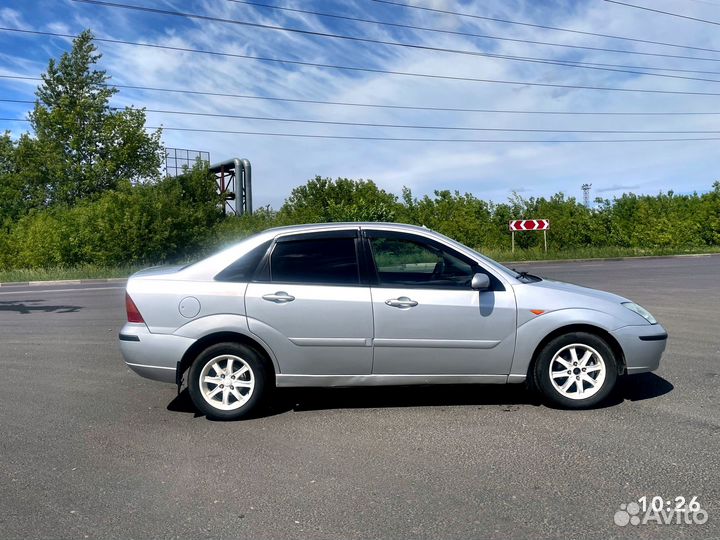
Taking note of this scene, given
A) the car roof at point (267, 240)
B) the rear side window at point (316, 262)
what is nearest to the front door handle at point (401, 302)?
the rear side window at point (316, 262)

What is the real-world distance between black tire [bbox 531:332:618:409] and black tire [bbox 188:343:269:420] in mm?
2361

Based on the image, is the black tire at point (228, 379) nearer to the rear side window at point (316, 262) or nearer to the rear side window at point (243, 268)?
the rear side window at point (243, 268)

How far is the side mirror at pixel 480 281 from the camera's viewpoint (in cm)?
522

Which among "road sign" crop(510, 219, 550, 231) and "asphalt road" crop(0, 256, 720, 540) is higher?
"road sign" crop(510, 219, 550, 231)

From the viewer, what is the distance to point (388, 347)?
5270 mm

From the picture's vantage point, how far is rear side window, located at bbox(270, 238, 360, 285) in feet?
17.8

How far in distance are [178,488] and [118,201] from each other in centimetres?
2554

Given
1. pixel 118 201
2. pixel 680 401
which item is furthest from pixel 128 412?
pixel 118 201

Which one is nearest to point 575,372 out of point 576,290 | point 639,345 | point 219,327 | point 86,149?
point 639,345

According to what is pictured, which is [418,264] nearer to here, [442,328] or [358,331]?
[442,328]

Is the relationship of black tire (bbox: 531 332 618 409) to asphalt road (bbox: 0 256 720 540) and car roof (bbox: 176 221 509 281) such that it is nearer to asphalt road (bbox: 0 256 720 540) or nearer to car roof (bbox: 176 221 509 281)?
asphalt road (bbox: 0 256 720 540)

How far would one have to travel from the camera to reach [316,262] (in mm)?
5484

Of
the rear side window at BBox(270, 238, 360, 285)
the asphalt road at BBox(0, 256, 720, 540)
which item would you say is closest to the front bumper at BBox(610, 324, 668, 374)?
the asphalt road at BBox(0, 256, 720, 540)

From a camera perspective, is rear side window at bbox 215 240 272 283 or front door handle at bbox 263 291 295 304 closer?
front door handle at bbox 263 291 295 304
